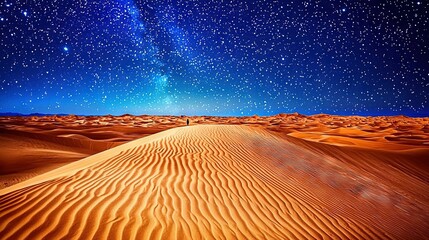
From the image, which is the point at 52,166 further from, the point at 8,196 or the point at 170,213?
the point at 170,213

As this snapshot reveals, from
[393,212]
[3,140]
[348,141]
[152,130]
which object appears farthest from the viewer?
[152,130]

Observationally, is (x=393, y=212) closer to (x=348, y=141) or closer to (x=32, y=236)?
(x=32, y=236)

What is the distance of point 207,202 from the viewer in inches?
150

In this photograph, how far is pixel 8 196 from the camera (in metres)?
3.51

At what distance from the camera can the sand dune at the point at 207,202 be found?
2.88 m

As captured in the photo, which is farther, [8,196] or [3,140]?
[3,140]

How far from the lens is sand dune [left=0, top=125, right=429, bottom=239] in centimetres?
288

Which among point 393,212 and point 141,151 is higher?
point 141,151

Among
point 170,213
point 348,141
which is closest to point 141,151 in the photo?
point 170,213

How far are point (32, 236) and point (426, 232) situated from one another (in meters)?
6.06

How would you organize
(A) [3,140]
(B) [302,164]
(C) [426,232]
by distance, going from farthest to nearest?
(A) [3,140] → (B) [302,164] → (C) [426,232]

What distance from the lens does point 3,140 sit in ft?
39.4

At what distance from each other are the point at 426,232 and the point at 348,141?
1073 cm

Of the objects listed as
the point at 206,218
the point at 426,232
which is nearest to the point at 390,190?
the point at 426,232
